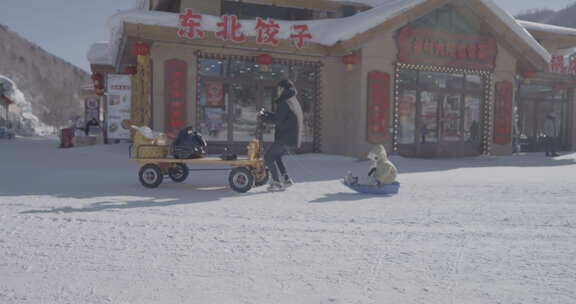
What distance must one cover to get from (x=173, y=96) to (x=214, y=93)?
49.7 inches

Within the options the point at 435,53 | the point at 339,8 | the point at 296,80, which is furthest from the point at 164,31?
the point at 435,53

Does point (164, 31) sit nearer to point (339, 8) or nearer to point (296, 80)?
point (296, 80)

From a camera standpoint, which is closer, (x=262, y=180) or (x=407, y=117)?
(x=262, y=180)

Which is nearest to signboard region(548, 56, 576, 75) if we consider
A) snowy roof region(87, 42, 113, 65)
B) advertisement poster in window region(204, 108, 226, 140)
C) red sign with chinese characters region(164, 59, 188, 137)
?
advertisement poster in window region(204, 108, 226, 140)

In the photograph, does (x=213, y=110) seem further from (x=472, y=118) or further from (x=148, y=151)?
(x=472, y=118)

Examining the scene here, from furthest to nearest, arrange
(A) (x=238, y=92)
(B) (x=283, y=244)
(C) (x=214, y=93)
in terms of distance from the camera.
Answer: (A) (x=238, y=92), (C) (x=214, y=93), (B) (x=283, y=244)

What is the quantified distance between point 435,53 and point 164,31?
8083 mm

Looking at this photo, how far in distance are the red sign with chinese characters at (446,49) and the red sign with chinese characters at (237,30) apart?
3.04 m

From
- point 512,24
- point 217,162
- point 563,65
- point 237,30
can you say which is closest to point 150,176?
point 217,162

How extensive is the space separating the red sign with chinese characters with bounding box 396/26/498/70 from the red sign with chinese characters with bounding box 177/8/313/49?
120 inches

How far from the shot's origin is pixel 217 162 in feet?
24.0

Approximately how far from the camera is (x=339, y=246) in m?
4.10

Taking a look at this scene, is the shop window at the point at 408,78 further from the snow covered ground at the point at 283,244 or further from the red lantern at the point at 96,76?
the red lantern at the point at 96,76

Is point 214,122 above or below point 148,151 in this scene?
above
